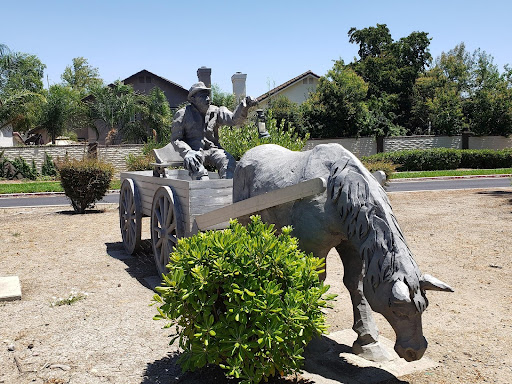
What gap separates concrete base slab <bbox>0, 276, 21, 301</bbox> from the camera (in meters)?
5.39

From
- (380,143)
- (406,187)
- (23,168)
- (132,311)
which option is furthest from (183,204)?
(380,143)

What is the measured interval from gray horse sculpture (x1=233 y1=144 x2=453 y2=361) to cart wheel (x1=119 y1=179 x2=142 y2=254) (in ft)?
9.81

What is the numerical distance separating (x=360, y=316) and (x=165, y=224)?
269 cm

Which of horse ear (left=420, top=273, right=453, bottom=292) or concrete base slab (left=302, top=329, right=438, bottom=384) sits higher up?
Result: horse ear (left=420, top=273, right=453, bottom=292)

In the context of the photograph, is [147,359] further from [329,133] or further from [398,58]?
[398,58]

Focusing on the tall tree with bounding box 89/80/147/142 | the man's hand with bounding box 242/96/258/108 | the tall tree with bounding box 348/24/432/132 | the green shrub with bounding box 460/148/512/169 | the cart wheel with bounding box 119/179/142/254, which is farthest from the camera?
the tall tree with bounding box 348/24/432/132

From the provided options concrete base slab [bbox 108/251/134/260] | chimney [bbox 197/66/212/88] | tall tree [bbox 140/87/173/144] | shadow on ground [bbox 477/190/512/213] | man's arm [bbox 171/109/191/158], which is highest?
tall tree [bbox 140/87/173/144]

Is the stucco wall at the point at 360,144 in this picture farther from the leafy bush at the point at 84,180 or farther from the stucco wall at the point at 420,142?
the leafy bush at the point at 84,180

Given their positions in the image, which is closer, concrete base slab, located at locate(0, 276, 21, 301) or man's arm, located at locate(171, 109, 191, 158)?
concrete base slab, located at locate(0, 276, 21, 301)

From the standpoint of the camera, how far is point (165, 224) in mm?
5738

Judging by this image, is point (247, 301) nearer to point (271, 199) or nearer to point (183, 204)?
point (271, 199)

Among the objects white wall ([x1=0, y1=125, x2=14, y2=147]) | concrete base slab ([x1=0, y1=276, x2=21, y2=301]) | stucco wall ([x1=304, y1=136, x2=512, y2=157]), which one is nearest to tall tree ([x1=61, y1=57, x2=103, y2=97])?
white wall ([x1=0, y1=125, x2=14, y2=147])

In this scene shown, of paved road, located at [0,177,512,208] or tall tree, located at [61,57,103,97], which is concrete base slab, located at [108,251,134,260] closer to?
paved road, located at [0,177,512,208]

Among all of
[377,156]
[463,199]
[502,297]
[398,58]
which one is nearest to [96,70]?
[398,58]
